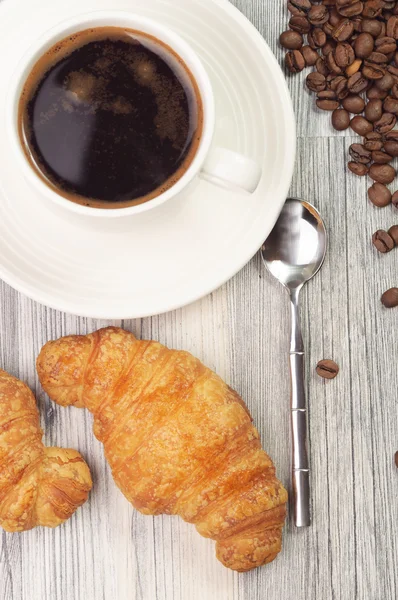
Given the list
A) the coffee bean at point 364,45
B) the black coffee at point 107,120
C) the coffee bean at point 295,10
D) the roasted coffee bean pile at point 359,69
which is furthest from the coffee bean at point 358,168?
Result: the black coffee at point 107,120

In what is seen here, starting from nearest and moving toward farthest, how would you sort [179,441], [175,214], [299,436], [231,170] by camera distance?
[231,170], [175,214], [179,441], [299,436]

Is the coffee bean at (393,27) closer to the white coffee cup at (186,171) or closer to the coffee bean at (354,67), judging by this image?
the coffee bean at (354,67)

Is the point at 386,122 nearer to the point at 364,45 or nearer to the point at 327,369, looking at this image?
the point at 364,45

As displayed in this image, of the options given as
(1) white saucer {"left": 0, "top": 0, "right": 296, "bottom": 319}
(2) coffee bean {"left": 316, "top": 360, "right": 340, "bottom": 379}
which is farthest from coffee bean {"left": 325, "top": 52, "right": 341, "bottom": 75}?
(2) coffee bean {"left": 316, "top": 360, "right": 340, "bottom": 379}

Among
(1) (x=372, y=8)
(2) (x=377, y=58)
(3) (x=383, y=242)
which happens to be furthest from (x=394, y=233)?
(1) (x=372, y=8)

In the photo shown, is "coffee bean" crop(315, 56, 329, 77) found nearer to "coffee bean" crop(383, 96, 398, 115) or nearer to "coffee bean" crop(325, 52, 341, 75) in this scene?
"coffee bean" crop(325, 52, 341, 75)

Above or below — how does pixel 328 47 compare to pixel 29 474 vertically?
above

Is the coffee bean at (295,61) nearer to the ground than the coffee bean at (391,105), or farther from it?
farther from it
